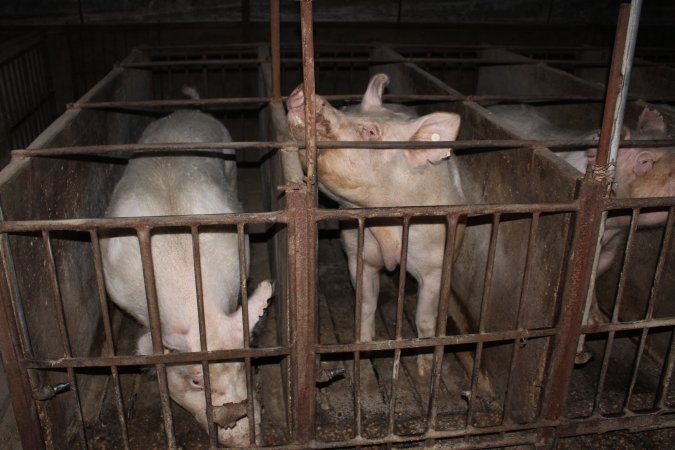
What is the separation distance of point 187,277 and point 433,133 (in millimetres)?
1642

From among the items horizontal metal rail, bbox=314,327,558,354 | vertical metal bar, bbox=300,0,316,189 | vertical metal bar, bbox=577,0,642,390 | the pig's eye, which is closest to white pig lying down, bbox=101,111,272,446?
horizontal metal rail, bbox=314,327,558,354

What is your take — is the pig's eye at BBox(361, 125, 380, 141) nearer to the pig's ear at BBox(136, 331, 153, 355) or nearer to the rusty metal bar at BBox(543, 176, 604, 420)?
the rusty metal bar at BBox(543, 176, 604, 420)

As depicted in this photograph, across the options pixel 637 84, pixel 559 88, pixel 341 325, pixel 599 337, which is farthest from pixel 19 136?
pixel 637 84

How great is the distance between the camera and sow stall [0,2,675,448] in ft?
8.77

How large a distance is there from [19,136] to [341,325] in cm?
413

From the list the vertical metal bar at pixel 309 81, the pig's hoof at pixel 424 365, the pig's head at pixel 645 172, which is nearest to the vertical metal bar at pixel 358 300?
the vertical metal bar at pixel 309 81

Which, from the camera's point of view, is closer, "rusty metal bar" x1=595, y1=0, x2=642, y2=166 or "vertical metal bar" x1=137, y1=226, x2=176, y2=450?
"rusty metal bar" x1=595, y1=0, x2=642, y2=166

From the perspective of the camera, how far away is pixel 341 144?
2.79 metres

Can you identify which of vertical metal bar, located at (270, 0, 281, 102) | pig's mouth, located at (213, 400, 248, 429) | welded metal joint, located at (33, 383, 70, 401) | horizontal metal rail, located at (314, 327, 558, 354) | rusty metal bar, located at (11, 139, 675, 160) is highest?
vertical metal bar, located at (270, 0, 281, 102)

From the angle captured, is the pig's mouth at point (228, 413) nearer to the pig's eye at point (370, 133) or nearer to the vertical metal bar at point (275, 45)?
the pig's eye at point (370, 133)

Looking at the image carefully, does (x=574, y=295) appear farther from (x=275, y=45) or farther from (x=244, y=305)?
(x=275, y=45)

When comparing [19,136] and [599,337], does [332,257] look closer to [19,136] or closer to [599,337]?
[599,337]

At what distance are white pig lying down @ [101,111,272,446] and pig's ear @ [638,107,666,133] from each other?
2.82m

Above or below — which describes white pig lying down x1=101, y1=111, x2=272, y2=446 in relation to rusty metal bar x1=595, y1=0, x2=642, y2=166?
below
